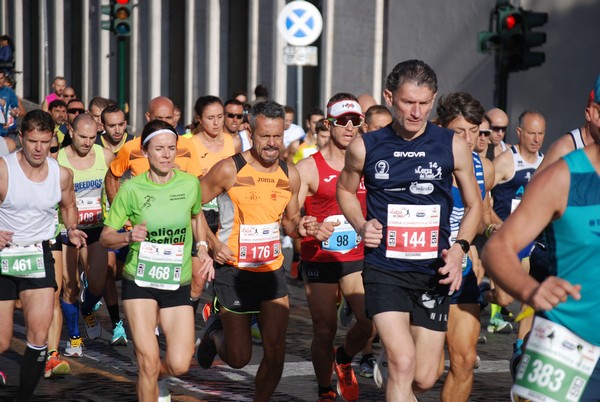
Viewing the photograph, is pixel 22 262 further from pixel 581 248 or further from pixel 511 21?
pixel 511 21

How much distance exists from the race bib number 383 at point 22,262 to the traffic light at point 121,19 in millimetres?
13360

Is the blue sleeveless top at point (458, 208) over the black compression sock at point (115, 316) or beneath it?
over

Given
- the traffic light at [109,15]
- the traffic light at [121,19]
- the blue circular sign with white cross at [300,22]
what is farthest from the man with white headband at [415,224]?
the traffic light at [109,15]

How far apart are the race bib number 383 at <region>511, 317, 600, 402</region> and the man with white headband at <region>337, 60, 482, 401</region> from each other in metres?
2.25

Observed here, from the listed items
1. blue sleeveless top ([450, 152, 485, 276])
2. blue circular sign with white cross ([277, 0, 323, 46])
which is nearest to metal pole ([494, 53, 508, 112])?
blue circular sign with white cross ([277, 0, 323, 46])

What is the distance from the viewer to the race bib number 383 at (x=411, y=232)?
22.3ft

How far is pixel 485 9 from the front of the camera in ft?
69.1

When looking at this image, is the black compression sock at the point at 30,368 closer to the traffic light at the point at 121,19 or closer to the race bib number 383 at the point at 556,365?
the race bib number 383 at the point at 556,365

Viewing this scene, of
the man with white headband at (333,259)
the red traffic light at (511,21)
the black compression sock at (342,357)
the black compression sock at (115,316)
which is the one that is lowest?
the black compression sock at (115,316)

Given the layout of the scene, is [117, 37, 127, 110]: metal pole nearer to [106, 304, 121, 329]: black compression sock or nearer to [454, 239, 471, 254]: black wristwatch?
[106, 304, 121, 329]: black compression sock

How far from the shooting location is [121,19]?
21.1 metres

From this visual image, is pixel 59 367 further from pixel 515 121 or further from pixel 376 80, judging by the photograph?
pixel 376 80

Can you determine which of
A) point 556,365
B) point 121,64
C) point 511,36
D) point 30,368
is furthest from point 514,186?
point 121,64

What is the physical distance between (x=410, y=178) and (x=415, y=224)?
25cm
